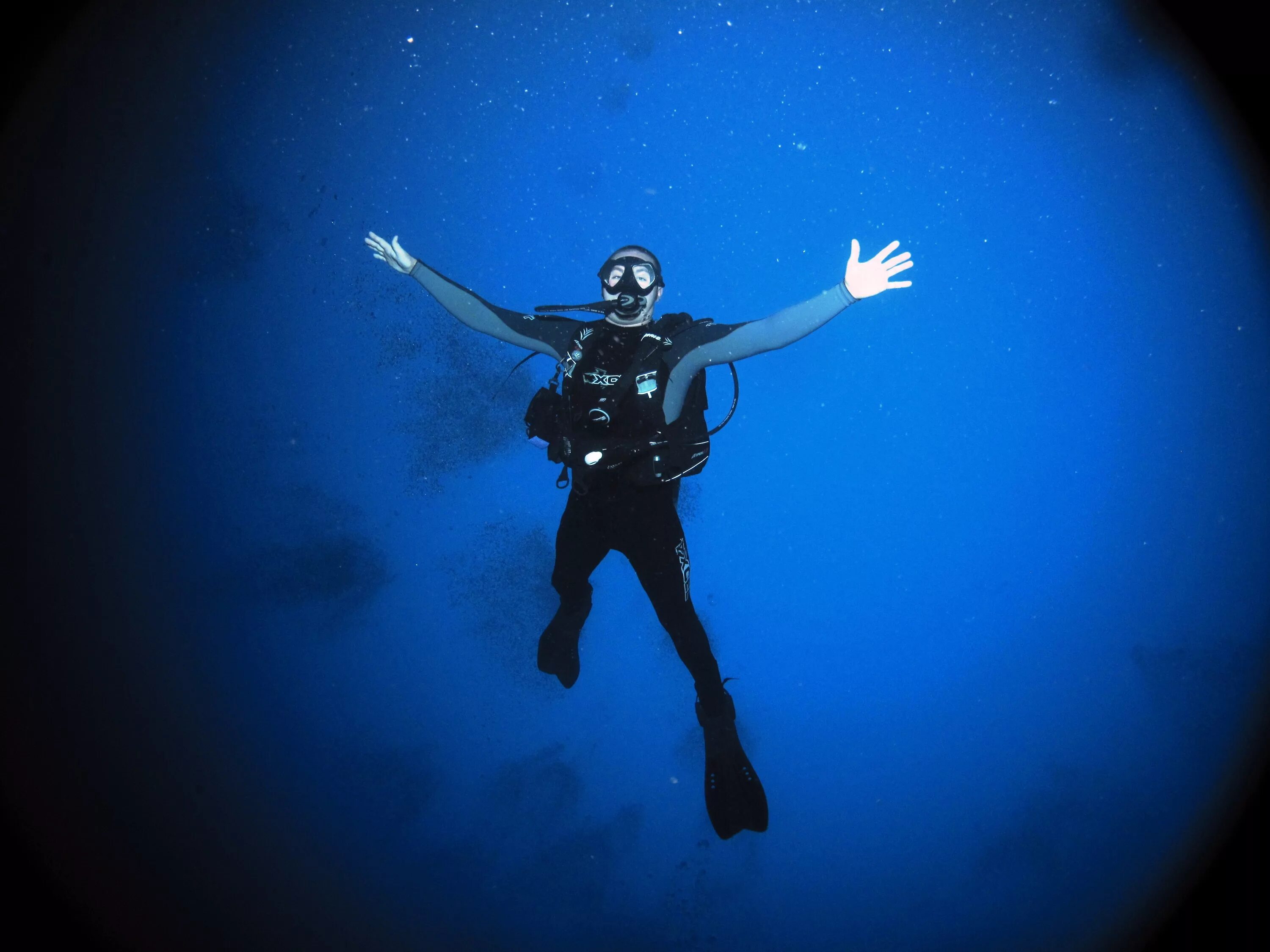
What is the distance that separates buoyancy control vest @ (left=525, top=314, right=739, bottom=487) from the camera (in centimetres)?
222

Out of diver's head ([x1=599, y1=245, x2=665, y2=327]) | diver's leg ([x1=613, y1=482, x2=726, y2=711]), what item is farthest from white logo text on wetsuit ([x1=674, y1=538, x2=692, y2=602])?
diver's head ([x1=599, y1=245, x2=665, y2=327])

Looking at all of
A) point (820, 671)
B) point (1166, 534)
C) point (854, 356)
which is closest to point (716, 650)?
point (820, 671)

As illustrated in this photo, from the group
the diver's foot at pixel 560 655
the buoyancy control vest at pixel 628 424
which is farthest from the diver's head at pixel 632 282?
the diver's foot at pixel 560 655

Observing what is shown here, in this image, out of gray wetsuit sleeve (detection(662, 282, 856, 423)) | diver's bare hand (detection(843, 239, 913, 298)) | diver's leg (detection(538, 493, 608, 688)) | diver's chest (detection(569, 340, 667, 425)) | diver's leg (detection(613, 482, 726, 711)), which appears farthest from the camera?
diver's leg (detection(538, 493, 608, 688))

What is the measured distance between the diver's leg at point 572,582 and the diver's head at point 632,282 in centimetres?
94

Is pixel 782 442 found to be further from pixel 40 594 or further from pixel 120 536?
pixel 40 594

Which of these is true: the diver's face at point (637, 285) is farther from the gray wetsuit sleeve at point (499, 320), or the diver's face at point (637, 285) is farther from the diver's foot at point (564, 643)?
the diver's foot at point (564, 643)

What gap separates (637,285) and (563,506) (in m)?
1.50

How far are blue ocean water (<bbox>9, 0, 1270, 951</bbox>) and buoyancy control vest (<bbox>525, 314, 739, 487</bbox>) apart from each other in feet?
2.67

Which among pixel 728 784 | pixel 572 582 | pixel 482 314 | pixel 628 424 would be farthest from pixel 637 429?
pixel 728 784

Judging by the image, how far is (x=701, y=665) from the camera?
2.30 meters

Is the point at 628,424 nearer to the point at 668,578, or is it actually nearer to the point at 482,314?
the point at 668,578

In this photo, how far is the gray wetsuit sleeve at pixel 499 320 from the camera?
7.79ft

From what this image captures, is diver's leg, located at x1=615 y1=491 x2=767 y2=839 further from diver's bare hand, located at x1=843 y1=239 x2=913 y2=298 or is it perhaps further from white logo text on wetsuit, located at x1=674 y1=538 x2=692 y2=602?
diver's bare hand, located at x1=843 y1=239 x2=913 y2=298
